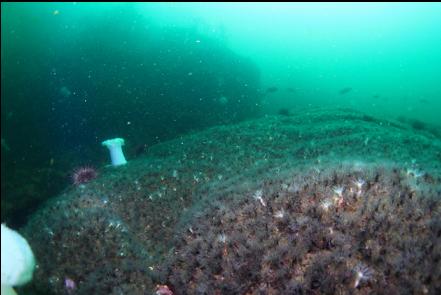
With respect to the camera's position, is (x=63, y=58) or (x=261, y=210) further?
(x=63, y=58)

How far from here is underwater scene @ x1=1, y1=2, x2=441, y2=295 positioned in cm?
397

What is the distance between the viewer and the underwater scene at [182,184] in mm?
3967

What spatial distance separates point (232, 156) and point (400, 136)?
6845mm

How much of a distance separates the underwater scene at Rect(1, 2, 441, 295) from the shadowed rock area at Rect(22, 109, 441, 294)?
2cm

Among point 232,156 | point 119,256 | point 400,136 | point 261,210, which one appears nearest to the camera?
point 261,210

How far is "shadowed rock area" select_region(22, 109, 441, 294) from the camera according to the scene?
3652 millimetres

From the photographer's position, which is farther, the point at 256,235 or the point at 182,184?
the point at 182,184

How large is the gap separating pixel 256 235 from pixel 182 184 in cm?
448

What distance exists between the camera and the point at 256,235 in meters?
4.52

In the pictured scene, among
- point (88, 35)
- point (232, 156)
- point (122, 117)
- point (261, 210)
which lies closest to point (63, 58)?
point (88, 35)

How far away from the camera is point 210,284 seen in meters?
4.31

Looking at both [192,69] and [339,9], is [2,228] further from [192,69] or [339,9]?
[339,9]

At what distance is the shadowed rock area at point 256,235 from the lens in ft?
12.0

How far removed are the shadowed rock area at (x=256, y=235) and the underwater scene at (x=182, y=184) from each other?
2cm
